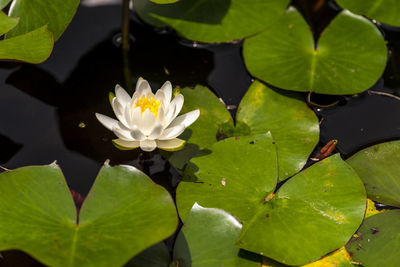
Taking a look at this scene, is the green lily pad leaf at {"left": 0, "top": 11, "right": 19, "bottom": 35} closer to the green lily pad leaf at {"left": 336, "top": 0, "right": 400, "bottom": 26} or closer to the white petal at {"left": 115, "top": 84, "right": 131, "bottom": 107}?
the white petal at {"left": 115, "top": 84, "right": 131, "bottom": 107}

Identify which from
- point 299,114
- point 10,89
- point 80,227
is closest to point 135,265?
point 80,227

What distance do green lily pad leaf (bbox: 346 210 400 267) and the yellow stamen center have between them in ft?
3.25

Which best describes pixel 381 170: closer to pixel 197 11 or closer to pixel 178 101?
pixel 178 101

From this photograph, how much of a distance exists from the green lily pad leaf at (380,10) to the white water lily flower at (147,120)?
1328 millimetres

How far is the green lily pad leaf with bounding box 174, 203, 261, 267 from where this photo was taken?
63.5 inches

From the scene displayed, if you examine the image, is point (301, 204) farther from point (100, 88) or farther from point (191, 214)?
point (100, 88)

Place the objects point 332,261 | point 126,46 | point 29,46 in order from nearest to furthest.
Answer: point 332,261 → point 29,46 → point 126,46

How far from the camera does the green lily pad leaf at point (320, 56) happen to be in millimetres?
2221

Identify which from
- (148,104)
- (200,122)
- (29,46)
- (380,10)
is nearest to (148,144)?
(148,104)

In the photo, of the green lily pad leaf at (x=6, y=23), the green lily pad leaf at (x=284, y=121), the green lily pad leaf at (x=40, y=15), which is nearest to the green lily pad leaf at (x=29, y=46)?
the green lily pad leaf at (x=6, y=23)

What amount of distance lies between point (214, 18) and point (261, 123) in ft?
2.46

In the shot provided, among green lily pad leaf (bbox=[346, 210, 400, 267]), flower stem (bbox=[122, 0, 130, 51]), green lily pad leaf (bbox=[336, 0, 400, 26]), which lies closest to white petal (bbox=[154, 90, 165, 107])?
flower stem (bbox=[122, 0, 130, 51])

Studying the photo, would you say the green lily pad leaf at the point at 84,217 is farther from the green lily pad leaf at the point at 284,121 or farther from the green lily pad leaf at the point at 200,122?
the green lily pad leaf at the point at 284,121

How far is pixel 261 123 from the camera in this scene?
209 centimetres
